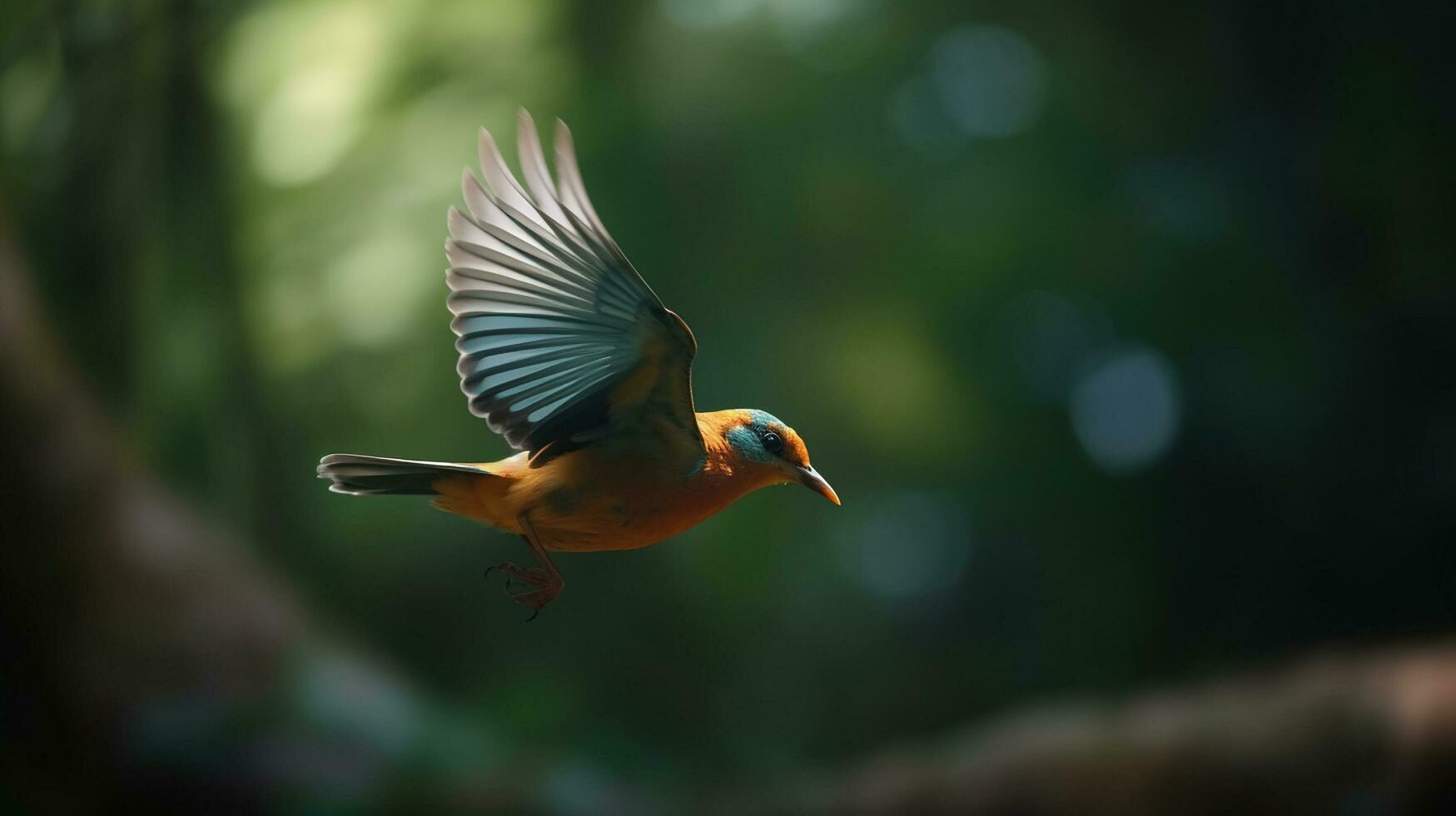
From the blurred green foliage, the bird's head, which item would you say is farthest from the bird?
the blurred green foliage

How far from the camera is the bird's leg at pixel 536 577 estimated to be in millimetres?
612

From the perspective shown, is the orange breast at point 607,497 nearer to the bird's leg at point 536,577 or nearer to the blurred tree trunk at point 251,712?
the bird's leg at point 536,577

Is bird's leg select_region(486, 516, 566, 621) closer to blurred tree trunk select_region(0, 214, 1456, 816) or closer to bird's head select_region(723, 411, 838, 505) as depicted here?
bird's head select_region(723, 411, 838, 505)

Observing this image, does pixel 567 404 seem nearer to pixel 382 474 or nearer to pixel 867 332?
pixel 382 474

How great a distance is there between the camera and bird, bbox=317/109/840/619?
0.68m

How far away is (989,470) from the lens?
5.38m

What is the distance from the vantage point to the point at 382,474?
0.73 meters

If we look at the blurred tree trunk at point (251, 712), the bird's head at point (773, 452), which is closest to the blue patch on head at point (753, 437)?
the bird's head at point (773, 452)

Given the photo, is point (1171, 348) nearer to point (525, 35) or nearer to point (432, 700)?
point (525, 35)

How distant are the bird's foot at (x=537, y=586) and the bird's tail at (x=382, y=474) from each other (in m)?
0.07

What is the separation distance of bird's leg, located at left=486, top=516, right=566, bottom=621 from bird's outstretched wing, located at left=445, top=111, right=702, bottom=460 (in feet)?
0.17

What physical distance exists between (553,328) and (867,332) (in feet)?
14.9

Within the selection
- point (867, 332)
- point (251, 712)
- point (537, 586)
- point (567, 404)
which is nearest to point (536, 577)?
point (537, 586)

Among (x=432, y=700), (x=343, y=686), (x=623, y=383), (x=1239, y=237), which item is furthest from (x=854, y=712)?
(x=623, y=383)
